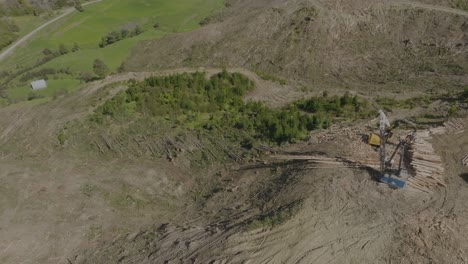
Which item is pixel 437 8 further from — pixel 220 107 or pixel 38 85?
pixel 38 85

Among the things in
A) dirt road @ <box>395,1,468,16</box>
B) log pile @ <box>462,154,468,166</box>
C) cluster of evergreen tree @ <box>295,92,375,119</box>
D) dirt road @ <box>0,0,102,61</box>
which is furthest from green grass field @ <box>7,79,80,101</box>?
dirt road @ <box>395,1,468,16</box>

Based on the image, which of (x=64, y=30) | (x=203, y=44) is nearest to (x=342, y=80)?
(x=203, y=44)

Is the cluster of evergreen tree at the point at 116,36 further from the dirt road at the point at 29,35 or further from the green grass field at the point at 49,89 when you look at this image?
the dirt road at the point at 29,35

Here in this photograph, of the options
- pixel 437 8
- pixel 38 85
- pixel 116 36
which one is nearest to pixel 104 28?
pixel 116 36

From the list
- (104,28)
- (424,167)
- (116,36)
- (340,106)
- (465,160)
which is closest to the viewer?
(424,167)

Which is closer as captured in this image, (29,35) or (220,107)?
(220,107)

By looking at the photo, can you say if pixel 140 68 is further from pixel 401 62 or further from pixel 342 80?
pixel 401 62

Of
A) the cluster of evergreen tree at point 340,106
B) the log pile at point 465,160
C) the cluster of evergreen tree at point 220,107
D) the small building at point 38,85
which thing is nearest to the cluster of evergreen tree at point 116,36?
the small building at point 38,85
